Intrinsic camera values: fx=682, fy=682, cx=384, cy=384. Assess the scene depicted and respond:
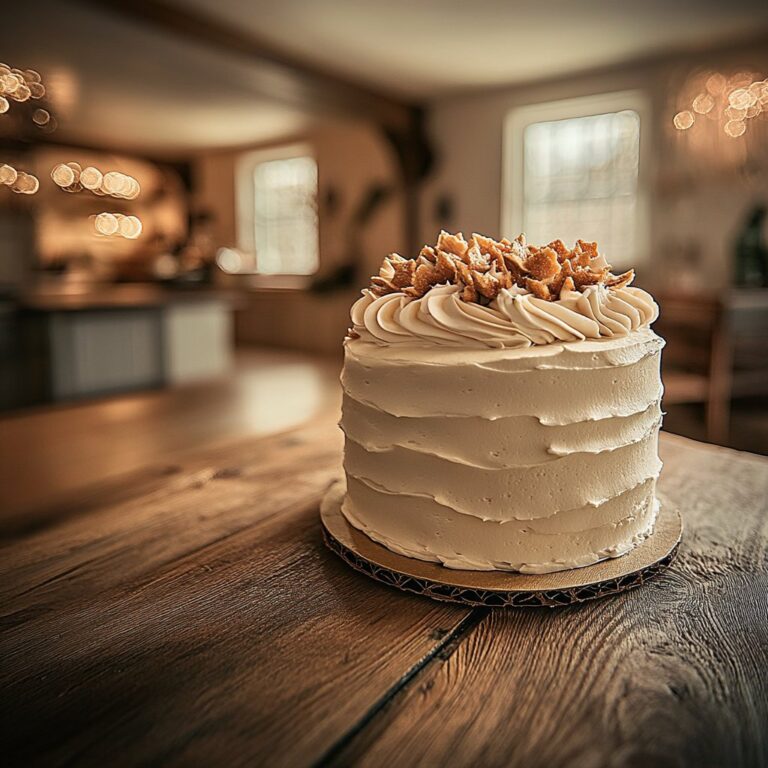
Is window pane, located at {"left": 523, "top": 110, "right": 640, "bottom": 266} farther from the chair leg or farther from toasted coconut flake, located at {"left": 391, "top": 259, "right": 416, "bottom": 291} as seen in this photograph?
toasted coconut flake, located at {"left": 391, "top": 259, "right": 416, "bottom": 291}

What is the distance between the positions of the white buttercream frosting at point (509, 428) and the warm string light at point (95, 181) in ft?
Answer: 28.5

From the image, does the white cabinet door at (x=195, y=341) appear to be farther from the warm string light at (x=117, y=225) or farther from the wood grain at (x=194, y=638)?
the wood grain at (x=194, y=638)

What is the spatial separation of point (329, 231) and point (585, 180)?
3.21 m

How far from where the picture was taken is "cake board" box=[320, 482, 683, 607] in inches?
32.4

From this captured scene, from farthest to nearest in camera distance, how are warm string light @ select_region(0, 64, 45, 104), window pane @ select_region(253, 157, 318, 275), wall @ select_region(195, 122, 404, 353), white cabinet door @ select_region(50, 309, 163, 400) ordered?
window pane @ select_region(253, 157, 318, 275)
wall @ select_region(195, 122, 404, 353)
white cabinet door @ select_region(50, 309, 163, 400)
warm string light @ select_region(0, 64, 45, 104)

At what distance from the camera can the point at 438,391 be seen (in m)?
0.86

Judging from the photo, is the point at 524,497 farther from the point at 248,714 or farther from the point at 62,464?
the point at 62,464

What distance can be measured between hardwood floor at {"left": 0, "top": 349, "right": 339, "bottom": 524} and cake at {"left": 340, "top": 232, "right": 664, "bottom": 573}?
189 centimetres

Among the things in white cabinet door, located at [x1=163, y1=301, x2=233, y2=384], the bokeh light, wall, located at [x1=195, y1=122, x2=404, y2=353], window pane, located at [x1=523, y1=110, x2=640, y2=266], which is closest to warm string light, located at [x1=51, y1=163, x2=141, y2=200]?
wall, located at [x1=195, y1=122, x2=404, y2=353]

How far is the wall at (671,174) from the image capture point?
504 cm

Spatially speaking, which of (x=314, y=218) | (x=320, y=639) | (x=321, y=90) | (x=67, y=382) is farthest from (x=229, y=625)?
(x=314, y=218)

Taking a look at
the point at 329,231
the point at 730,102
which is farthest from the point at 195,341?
the point at 730,102

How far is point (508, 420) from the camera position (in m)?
0.84

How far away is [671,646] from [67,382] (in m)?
5.18
